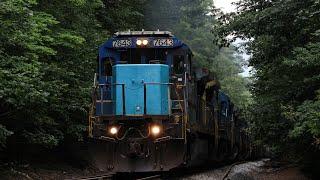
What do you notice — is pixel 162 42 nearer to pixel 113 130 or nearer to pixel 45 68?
pixel 113 130

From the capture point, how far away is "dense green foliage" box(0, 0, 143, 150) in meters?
10.6

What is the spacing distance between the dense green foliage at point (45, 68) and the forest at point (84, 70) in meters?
0.03

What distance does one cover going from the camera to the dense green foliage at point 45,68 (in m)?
10.6

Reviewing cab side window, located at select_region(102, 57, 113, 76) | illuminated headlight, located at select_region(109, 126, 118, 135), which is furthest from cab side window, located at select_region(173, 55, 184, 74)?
illuminated headlight, located at select_region(109, 126, 118, 135)

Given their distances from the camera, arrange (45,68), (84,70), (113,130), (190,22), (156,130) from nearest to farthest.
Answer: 1. (156,130)
2. (113,130)
3. (45,68)
4. (84,70)
5. (190,22)

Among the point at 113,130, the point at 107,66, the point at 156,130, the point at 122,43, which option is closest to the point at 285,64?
the point at 156,130

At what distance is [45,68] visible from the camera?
41.5 feet

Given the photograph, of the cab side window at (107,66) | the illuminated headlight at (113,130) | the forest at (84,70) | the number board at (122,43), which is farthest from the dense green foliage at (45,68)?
the number board at (122,43)

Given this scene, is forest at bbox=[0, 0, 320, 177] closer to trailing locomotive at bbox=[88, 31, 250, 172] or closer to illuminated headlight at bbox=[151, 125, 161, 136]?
trailing locomotive at bbox=[88, 31, 250, 172]

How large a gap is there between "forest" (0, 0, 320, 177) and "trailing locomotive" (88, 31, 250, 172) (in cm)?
158

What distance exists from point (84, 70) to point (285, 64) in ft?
25.5

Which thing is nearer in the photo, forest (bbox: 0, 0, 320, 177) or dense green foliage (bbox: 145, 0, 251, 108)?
forest (bbox: 0, 0, 320, 177)

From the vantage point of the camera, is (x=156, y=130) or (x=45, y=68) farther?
(x=45, y=68)

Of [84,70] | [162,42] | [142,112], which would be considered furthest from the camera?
[84,70]
